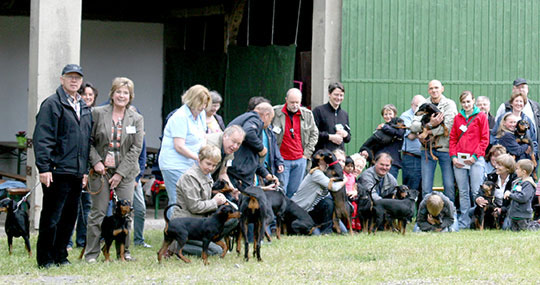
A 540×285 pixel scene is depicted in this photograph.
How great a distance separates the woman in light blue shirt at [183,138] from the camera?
25.5 feet

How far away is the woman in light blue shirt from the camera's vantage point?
25.5ft

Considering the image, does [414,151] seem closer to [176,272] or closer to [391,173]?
[391,173]

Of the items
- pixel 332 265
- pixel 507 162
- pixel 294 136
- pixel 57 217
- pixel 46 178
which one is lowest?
pixel 332 265

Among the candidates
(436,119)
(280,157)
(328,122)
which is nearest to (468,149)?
(436,119)

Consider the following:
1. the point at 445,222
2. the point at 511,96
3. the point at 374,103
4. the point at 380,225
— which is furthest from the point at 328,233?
the point at 511,96

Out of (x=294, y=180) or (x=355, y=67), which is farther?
(x=355, y=67)

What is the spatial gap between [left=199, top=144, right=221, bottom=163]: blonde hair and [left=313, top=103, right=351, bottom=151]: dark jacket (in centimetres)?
314

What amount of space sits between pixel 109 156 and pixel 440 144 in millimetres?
4659

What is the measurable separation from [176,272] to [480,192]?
4.77m

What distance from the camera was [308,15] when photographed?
13945mm

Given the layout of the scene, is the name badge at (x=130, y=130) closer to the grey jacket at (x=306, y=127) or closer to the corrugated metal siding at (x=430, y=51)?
the grey jacket at (x=306, y=127)

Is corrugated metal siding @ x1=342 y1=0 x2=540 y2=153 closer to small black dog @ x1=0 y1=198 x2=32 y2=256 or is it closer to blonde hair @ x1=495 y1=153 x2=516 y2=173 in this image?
blonde hair @ x1=495 y1=153 x2=516 y2=173

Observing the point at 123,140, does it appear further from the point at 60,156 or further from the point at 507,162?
the point at 507,162

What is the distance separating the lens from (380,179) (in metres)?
10.1
